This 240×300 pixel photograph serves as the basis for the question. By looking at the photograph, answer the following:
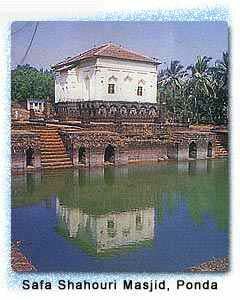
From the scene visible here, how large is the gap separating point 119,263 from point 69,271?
268mm

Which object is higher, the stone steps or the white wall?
the white wall

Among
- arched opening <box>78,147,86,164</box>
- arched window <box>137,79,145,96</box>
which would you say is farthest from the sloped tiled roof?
arched opening <box>78,147,86,164</box>

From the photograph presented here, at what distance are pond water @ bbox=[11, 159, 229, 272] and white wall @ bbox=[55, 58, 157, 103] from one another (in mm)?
428

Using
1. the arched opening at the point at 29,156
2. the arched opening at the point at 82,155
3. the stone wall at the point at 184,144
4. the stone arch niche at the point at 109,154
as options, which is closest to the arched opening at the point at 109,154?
the stone arch niche at the point at 109,154

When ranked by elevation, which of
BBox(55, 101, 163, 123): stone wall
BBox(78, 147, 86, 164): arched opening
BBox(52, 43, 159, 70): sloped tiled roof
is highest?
BBox(52, 43, 159, 70): sloped tiled roof

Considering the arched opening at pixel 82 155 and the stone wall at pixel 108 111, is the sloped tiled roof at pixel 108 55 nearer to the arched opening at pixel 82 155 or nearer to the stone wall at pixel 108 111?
the stone wall at pixel 108 111

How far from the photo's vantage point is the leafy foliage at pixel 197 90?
3.05m

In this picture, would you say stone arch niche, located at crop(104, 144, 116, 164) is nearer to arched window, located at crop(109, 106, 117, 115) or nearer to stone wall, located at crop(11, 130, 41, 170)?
arched window, located at crop(109, 106, 117, 115)

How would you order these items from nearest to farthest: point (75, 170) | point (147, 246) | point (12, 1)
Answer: point (12, 1) < point (147, 246) < point (75, 170)

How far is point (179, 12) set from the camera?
294 centimetres

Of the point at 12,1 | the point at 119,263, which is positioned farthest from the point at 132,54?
the point at 119,263

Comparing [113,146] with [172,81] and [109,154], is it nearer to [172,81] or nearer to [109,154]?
[109,154]

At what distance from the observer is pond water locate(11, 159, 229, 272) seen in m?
3.02

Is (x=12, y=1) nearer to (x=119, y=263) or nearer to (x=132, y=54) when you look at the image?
(x=132, y=54)
